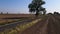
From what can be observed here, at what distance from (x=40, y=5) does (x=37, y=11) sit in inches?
214

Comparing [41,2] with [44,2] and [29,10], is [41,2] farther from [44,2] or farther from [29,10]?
[29,10]

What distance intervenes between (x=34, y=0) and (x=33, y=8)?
6383mm

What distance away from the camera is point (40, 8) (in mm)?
111625

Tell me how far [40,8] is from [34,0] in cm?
771

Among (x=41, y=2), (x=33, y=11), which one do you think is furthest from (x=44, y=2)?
(x=33, y=11)

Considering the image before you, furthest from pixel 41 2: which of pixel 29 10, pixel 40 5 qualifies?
pixel 29 10

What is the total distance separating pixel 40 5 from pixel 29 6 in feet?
24.3

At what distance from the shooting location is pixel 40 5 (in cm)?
11412

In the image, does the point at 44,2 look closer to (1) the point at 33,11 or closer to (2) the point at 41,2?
(2) the point at 41,2

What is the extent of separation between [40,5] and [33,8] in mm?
5215

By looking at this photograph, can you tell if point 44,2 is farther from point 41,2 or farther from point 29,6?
point 29,6

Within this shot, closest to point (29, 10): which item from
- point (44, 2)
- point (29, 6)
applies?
point (29, 6)

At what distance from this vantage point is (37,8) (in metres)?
113

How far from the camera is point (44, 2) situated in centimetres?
11462
